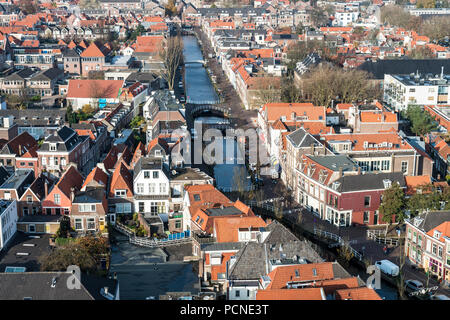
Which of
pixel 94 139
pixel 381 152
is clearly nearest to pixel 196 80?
pixel 94 139

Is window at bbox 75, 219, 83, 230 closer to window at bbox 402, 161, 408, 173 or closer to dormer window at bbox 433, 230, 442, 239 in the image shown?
dormer window at bbox 433, 230, 442, 239

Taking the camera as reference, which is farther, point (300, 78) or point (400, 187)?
point (300, 78)

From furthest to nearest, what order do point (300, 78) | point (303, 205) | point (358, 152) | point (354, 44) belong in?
point (354, 44) → point (300, 78) → point (358, 152) → point (303, 205)

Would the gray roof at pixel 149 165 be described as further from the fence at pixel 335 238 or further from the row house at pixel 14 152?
the fence at pixel 335 238

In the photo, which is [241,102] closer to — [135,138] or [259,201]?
[135,138]

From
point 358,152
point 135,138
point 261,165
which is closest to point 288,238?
point 358,152

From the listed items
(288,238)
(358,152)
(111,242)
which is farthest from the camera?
(358,152)

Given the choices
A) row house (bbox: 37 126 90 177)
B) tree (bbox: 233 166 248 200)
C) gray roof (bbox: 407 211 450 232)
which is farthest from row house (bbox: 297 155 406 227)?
row house (bbox: 37 126 90 177)
